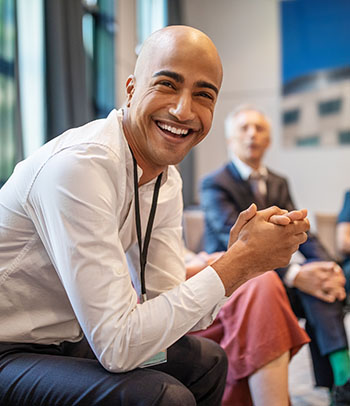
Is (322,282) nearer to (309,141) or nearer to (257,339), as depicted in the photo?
(257,339)

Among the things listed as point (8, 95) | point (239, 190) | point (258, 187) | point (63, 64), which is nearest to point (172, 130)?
point (239, 190)

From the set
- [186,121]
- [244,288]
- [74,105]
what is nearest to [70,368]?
[186,121]

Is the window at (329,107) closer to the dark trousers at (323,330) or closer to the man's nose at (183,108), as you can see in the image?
the dark trousers at (323,330)

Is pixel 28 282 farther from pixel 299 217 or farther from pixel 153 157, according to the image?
pixel 299 217

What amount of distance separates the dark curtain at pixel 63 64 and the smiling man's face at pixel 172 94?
2.15 meters

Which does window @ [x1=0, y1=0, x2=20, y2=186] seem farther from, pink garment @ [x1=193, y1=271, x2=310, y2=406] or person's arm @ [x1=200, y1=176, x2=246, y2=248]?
pink garment @ [x1=193, y1=271, x2=310, y2=406]

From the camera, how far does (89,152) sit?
Result: 1.02m

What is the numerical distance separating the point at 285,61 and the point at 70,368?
527 cm

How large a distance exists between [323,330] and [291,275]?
0.89 ft

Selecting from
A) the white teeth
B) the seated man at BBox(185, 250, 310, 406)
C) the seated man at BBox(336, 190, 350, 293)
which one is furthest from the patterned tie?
the white teeth

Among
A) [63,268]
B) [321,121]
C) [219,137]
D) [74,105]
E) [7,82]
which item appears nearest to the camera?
[63,268]

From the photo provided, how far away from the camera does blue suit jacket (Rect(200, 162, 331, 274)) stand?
7.61ft

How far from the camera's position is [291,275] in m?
2.11

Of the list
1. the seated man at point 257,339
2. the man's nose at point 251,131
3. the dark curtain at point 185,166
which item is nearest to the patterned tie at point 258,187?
the man's nose at point 251,131
